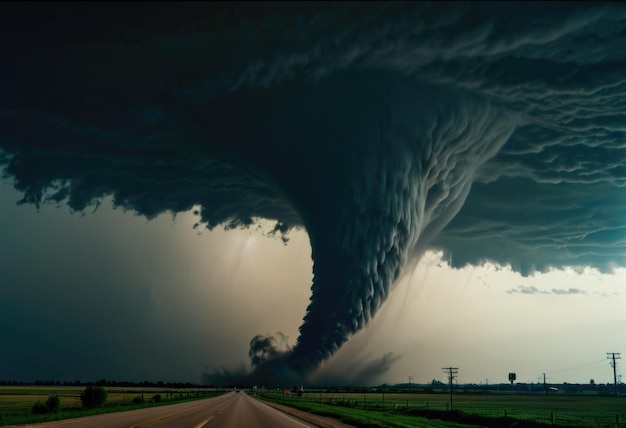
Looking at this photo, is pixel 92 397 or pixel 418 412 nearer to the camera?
pixel 92 397

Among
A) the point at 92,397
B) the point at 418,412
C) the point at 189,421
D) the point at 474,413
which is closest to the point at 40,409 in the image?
the point at 92,397

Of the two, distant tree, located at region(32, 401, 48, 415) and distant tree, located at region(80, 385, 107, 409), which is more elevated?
distant tree, located at region(80, 385, 107, 409)

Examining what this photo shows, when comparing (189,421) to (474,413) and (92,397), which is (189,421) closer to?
(92,397)

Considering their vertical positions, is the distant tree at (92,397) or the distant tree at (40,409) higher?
the distant tree at (92,397)

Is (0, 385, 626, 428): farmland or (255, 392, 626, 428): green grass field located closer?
(0, 385, 626, 428): farmland

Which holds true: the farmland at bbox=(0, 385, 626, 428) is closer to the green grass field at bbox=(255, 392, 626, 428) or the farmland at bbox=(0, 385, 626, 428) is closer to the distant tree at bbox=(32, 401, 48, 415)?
the green grass field at bbox=(255, 392, 626, 428)

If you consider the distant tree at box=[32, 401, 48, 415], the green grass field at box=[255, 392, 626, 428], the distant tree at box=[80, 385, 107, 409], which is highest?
the green grass field at box=[255, 392, 626, 428]

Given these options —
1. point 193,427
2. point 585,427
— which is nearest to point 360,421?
point 193,427

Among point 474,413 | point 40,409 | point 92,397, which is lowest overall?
point 40,409

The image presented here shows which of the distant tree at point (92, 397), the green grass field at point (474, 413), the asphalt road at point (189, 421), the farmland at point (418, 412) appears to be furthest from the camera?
the distant tree at point (92, 397)

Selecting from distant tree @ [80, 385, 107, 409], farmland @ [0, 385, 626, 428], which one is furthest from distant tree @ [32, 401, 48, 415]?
distant tree @ [80, 385, 107, 409]

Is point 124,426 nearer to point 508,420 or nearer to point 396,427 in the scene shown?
point 396,427

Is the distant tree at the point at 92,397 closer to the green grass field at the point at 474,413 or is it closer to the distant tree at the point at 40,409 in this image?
the distant tree at the point at 40,409

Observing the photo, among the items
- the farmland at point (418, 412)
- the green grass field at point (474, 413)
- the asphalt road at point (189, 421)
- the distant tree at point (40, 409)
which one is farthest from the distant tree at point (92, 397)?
the green grass field at point (474, 413)
